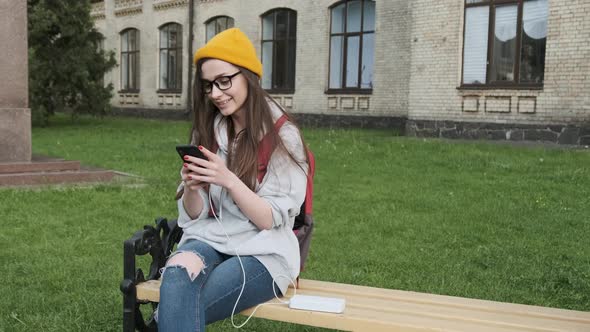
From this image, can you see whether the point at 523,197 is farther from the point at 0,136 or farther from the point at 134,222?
the point at 0,136

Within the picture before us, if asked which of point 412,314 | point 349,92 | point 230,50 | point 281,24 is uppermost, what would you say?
point 281,24

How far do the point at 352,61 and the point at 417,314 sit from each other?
1760 centimetres

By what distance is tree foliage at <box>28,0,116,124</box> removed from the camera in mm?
19766

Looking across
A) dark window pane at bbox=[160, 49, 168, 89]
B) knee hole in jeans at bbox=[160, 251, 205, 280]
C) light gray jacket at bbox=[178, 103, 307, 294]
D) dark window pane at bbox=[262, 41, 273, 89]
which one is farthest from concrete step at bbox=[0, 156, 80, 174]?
dark window pane at bbox=[160, 49, 168, 89]

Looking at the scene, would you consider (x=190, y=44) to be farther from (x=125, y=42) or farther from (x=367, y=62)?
(x=367, y=62)

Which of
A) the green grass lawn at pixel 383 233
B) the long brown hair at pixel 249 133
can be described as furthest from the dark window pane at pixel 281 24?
the long brown hair at pixel 249 133

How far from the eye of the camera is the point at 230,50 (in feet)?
9.20

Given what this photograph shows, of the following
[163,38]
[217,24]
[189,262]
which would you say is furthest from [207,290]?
[163,38]

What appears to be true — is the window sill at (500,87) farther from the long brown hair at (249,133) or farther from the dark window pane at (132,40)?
the dark window pane at (132,40)

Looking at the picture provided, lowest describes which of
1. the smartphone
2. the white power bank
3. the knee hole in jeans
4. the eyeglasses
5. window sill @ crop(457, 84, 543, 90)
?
the white power bank

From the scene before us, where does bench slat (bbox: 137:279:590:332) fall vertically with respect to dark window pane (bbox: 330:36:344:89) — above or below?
below

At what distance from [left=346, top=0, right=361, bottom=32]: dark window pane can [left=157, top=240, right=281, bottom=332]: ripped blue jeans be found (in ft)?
56.9

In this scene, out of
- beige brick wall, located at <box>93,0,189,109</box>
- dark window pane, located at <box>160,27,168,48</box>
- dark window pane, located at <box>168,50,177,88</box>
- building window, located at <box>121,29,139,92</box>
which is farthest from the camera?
building window, located at <box>121,29,139,92</box>

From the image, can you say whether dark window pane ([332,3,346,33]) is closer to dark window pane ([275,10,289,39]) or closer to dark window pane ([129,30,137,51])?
dark window pane ([275,10,289,39])
